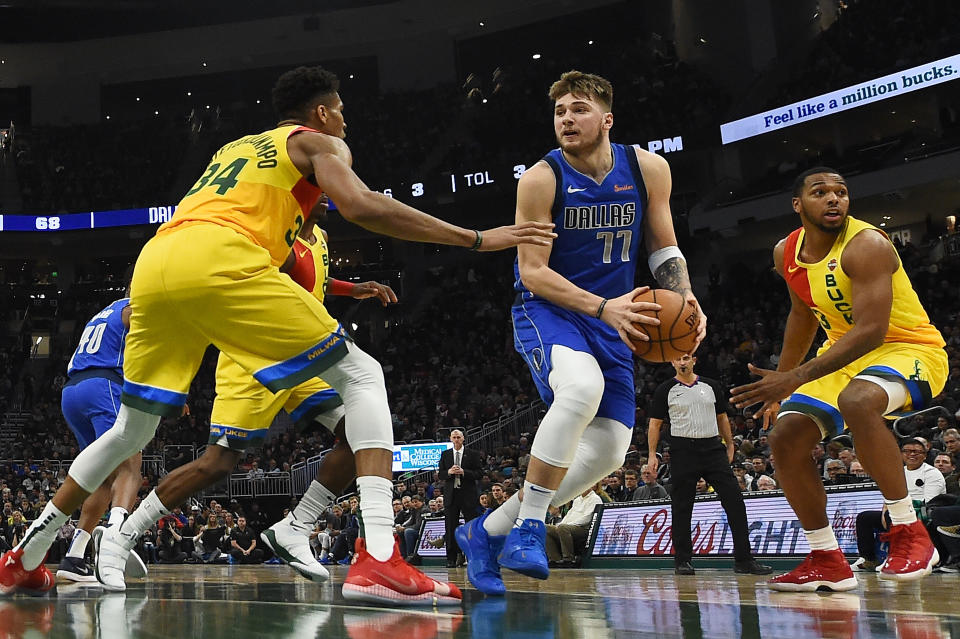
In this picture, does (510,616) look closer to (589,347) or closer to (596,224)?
(589,347)

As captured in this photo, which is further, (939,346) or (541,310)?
(939,346)

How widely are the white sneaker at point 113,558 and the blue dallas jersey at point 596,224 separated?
7.49 feet

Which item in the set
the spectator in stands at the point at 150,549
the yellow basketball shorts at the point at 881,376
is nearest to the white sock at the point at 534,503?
the yellow basketball shorts at the point at 881,376

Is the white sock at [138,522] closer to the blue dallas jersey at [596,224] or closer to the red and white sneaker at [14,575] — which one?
Result: the red and white sneaker at [14,575]

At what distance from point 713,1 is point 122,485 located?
26247 mm

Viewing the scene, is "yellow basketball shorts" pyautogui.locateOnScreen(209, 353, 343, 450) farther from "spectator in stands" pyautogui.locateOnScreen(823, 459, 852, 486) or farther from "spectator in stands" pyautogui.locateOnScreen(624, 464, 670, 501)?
"spectator in stands" pyautogui.locateOnScreen(823, 459, 852, 486)

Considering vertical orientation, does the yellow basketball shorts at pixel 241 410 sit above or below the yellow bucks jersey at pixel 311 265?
below

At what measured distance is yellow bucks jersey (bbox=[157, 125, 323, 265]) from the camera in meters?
3.58

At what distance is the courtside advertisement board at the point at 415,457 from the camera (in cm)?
2128

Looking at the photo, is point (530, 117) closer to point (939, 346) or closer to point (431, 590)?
point (939, 346)

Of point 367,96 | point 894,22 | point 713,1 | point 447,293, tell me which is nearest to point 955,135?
point 894,22

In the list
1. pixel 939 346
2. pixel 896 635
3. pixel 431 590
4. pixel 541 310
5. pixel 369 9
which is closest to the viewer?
pixel 896 635

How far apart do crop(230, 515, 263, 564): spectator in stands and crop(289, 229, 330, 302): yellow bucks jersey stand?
469 inches

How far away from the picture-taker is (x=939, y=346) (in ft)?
15.5
